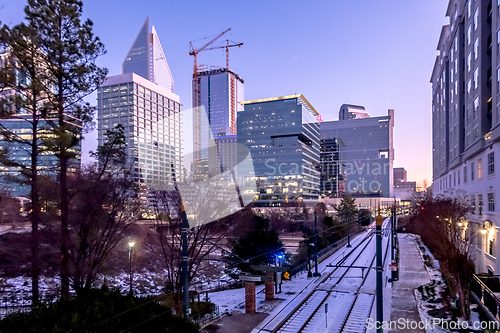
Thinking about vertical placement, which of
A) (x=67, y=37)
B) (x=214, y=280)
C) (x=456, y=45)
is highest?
(x=456, y=45)

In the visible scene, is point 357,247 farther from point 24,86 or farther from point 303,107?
point 303,107

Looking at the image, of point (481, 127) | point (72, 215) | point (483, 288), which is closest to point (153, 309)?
point (72, 215)

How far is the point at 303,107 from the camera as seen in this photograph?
465 feet

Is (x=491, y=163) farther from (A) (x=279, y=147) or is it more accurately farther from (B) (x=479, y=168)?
(A) (x=279, y=147)

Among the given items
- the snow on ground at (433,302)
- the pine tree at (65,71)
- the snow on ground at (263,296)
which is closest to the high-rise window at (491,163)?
the snow on ground at (433,302)

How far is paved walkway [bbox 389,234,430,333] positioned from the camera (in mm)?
16844

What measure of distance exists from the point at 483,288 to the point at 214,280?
22.9 m

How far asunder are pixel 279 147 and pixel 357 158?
238 ft

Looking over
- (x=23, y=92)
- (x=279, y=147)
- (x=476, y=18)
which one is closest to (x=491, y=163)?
(x=476, y=18)

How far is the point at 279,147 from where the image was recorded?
137m

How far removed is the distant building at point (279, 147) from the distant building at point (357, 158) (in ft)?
165

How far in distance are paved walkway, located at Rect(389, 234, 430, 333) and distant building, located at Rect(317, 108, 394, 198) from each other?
146447 millimetres

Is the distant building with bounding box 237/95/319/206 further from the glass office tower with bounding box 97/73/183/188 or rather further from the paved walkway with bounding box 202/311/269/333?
the paved walkway with bounding box 202/311/269/333

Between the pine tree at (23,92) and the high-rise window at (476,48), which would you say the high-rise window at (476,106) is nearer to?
the high-rise window at (476,48)
